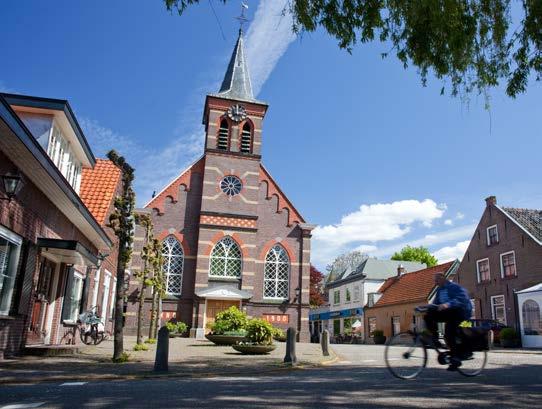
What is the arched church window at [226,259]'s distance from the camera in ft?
99.1

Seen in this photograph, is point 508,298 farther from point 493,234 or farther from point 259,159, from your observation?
point 259,159

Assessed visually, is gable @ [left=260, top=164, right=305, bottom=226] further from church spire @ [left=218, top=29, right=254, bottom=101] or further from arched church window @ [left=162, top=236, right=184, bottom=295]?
arched church window @ [left=162, top=236, right=184, bottom=295]

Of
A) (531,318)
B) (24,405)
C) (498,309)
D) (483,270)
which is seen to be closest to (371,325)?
(483,270)

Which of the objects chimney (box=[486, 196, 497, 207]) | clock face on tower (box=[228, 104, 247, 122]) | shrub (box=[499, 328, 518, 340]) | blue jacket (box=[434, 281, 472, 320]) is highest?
clock face on tower (box=[228, 104, 247, 122])

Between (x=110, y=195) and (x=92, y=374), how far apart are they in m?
11.3

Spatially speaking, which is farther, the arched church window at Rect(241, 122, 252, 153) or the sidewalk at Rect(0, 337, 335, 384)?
the arched church window at Rect(241, 122, 252, 153)

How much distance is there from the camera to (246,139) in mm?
33062

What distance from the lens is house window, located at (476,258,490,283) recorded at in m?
32.1

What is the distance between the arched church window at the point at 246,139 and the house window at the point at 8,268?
22169 mm

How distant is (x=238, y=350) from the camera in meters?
15.6

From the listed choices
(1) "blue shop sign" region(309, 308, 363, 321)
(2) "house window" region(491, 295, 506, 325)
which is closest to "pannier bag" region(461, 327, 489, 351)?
(2) "house window" region(491, 295, 506, 325)

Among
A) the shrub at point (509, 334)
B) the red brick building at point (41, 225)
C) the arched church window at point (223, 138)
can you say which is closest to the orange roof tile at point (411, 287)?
the shrub at point (509, 334)

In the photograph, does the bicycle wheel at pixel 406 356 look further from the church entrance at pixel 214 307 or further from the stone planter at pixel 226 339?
the church entrance at pixel 214 307

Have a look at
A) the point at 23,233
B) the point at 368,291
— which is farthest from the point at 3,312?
the point at 368,291
